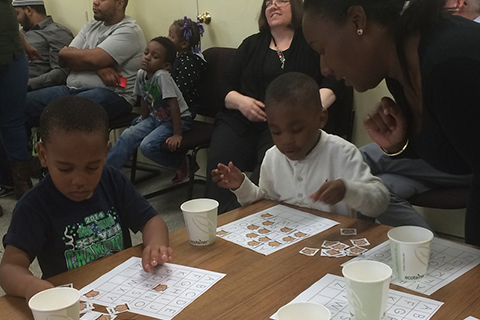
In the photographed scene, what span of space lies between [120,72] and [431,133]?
9.90 feet

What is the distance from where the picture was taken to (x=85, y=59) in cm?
371

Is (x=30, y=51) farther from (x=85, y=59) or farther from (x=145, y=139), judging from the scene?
(x=145, y=139)

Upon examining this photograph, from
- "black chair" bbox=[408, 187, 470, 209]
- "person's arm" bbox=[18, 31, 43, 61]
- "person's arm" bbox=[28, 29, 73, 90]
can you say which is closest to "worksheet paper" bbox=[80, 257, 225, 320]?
"black chair" bbox=[408, 187, 470, 209]

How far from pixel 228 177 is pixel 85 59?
2.48 metres

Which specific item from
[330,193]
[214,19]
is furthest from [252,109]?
[330,193]

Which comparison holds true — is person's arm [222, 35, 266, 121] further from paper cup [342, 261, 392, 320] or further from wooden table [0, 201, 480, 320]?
paper cup [342, 261, 392, 320]

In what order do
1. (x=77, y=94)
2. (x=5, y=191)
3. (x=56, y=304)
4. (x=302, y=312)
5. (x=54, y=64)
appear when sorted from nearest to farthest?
(x=302, y=312), (x=56, y=304), (x=77, y=94), (x=5, y=191), (x=54, y=64)

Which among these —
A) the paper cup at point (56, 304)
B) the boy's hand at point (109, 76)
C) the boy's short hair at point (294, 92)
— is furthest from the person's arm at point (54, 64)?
the paper cup at point (56, 304)

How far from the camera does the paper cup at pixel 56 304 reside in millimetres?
880

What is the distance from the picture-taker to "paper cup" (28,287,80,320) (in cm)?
88

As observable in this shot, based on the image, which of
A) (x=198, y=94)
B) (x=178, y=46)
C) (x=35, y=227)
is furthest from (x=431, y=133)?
(x=178, y=46)

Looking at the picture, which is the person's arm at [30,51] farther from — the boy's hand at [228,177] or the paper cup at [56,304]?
the paper cup at [56,304]

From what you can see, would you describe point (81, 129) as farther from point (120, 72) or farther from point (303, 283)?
point (120, 72)

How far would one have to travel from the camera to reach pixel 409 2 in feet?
3.75
